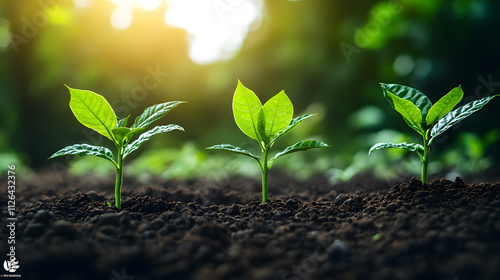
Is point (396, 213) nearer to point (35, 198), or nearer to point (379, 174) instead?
point (379, 174)

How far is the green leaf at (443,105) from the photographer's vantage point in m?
1.87

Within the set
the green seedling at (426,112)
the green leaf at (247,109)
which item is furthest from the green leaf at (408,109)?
the green leaf at (247,109)

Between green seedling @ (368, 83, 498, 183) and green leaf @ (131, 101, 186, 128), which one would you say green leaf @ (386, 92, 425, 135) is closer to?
green seedling @ (368, 83, 498, 183)

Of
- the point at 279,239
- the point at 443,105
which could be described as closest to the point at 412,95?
the point at 443,105

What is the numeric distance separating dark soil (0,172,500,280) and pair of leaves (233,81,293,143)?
0.43 m

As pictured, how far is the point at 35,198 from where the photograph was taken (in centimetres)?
249

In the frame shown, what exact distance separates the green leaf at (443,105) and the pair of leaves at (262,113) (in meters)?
0.77

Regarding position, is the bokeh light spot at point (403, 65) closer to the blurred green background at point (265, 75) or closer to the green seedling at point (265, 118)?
the blurred green background at point (265, 75)

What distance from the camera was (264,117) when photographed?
196 cm

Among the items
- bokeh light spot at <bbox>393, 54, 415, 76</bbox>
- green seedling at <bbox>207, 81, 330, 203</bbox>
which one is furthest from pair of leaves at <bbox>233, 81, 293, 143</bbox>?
bokeh light spot at <bbox>393, 54, 415, 76</bbox>

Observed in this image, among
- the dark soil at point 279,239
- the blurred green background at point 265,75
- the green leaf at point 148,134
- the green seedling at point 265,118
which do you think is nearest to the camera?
the dark soil at point 279,239

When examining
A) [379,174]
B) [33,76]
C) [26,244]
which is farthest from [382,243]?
[33,76]

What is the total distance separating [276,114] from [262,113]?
8 centimetres

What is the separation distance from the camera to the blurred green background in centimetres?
430
